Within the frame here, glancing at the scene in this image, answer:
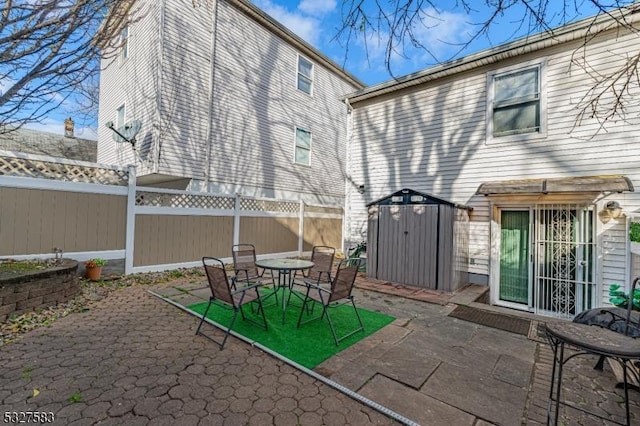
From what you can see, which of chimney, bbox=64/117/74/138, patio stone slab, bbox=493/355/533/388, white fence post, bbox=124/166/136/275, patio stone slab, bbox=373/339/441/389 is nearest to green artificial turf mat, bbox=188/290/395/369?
patio stone slab, bbox=373/339/441/389

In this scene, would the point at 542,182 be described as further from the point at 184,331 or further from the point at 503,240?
the point at 184,331

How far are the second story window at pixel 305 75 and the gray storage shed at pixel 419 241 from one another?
279 inches

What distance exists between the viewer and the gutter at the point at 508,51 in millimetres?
5117

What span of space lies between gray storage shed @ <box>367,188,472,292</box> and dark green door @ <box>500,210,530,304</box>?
712mm

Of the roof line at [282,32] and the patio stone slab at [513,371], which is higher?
the roof line at [282,32]

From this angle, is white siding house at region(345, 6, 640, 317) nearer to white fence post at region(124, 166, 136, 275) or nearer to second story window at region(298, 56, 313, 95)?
second story window at region(298, 56, 313, 95)

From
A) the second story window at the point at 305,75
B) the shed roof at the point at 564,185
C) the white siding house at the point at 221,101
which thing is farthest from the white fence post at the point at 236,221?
the shed roof at the point at 564,185

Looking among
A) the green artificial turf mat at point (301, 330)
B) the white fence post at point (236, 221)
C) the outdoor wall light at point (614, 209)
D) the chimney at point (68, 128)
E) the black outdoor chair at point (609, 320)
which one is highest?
the chimney at point (68, 128)

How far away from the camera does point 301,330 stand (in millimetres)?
3721

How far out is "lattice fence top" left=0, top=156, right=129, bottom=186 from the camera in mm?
4938

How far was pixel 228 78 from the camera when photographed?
9.22 meters

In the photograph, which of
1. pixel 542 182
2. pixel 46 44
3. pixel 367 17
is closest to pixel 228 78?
pixel 46 44

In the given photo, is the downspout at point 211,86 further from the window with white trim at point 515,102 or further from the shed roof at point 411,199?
the window with white trim at point 515,102

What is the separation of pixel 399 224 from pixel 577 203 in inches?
127
